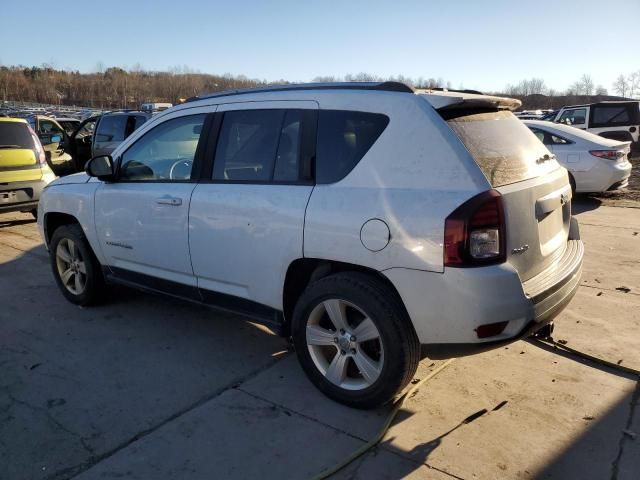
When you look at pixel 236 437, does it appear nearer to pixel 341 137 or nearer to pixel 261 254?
pixel 261 254

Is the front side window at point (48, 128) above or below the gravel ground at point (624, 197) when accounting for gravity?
above

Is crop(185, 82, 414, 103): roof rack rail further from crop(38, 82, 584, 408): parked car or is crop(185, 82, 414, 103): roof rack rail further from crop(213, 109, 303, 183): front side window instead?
crop(213, 109, 303, 183): front side window

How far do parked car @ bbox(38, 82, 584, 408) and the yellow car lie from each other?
196 inches

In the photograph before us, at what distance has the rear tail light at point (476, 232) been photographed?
262cm

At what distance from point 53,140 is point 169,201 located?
40.5 ft

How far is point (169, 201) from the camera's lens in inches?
153

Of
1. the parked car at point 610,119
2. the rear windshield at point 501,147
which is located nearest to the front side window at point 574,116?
the parked car at point 610,119

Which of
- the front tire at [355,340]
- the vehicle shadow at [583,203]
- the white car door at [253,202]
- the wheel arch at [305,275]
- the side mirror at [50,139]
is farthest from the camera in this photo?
the side mirror at [50,139]

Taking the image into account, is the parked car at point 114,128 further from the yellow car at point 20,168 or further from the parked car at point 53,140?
the yellow car at point 20,168

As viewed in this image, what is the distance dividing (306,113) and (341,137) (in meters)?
0.33

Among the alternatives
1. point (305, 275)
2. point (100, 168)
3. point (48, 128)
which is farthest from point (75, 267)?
point (48, 128)

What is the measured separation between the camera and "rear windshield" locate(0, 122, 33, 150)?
827 centimetres

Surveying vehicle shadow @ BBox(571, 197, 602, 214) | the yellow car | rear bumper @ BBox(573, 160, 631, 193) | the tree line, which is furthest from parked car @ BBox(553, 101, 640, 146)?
the tree line

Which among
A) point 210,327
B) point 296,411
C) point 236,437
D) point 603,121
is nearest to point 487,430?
point 296,411
